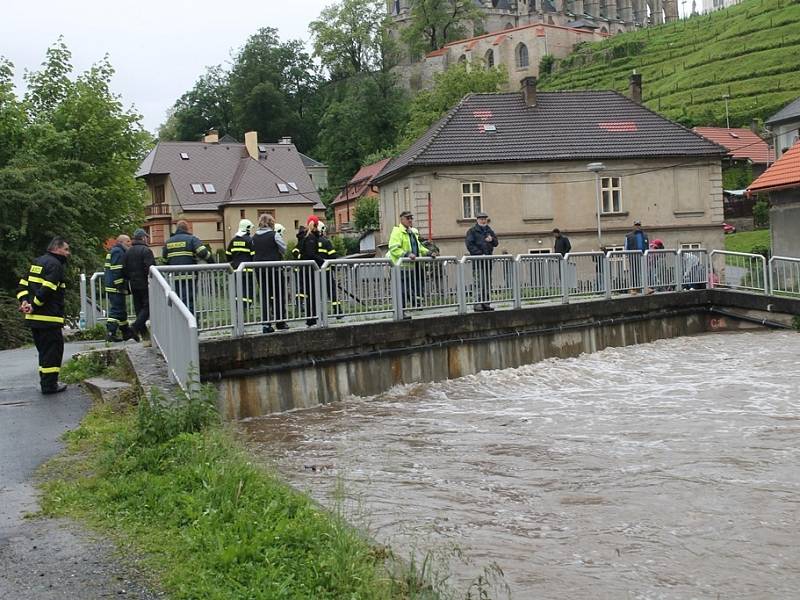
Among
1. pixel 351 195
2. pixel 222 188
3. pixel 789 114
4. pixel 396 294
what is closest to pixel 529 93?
pixel 789 114

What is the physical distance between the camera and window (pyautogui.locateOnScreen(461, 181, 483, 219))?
4178 cm

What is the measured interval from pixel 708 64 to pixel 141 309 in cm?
8486

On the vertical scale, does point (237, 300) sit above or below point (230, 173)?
below

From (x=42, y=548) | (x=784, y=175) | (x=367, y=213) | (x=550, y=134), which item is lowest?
(x=42, y=548)

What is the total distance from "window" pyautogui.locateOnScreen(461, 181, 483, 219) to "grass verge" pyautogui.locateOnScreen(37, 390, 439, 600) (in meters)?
33.2

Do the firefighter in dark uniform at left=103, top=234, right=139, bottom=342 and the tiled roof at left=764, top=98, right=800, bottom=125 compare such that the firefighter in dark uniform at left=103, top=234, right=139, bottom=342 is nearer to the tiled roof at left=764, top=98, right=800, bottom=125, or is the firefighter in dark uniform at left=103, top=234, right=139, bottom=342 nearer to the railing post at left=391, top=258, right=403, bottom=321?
the railing post at left=391, top=258, right=403, bottom=321

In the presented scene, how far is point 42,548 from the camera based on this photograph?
6117mm

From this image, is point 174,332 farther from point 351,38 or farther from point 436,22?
point 436,22

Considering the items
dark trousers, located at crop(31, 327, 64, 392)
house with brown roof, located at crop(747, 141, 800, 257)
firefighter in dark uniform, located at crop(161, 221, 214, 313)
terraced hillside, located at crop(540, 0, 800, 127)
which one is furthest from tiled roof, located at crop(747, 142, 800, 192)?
terraced hillside, located at crop(540, 0, 800, 127)

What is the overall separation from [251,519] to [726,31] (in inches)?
4191

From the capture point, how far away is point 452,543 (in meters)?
7.46

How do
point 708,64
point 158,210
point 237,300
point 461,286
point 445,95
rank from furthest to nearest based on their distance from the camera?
point 708,64 → point 445,95 → point 158,210 → point 461,286 → point 237,300

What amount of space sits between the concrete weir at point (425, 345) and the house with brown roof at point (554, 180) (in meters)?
16.7

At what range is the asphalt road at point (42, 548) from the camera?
538 centimetres
